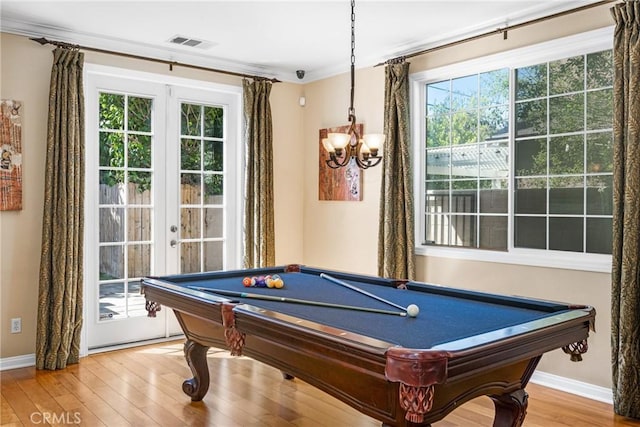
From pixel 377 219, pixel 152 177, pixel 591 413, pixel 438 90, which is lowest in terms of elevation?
pixel 591 413

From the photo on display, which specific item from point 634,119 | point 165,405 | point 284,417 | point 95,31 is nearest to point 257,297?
point 284,417

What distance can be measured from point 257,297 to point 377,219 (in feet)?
8.14

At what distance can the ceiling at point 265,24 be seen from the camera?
387 centimetres

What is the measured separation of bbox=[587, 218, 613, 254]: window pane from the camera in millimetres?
3649

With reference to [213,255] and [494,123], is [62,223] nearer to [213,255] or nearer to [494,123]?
[213,255]

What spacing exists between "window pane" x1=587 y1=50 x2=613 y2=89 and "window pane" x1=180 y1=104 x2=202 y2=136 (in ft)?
11.7

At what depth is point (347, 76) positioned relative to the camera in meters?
5.52

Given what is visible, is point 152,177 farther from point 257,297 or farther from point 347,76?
point 257,297

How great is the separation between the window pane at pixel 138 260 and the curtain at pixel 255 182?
981mm

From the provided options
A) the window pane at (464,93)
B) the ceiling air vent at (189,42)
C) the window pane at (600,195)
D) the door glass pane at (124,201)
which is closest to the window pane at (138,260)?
the door glass pane at (124,201)

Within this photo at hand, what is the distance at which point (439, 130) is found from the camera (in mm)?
4773

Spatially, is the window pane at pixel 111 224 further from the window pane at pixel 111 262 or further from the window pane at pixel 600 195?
the window pane at pixel 600 195

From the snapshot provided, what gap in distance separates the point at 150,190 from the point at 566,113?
370cm

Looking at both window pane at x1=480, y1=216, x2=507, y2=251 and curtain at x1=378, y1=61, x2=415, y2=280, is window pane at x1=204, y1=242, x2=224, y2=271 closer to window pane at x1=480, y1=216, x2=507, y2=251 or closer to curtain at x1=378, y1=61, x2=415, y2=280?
curtain at x1=378, y1=61, x2=415, y2=280
